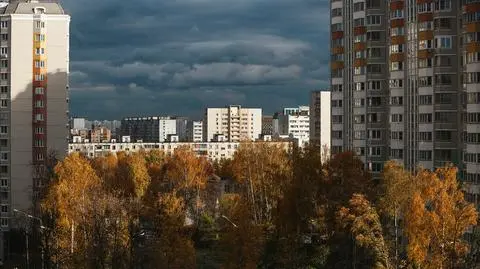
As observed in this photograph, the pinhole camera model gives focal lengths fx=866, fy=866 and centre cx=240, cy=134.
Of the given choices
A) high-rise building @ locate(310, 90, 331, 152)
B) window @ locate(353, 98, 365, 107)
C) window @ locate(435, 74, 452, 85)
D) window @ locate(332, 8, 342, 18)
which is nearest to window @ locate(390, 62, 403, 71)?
window @ locate(435, 74, 452, 85)

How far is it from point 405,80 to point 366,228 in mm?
21153

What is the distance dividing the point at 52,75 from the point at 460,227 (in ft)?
164

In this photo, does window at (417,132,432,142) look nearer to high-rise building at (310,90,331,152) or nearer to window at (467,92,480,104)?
window at (467,92,480,104)

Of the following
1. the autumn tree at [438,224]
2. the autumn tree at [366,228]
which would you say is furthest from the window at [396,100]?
the autumn tree at [438,224]

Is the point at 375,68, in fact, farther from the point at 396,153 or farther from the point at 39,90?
the point at 39,90

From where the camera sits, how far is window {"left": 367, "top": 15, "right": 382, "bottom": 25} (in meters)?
69.6

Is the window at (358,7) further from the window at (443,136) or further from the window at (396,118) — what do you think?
the window at (443,136)

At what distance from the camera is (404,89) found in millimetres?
65312

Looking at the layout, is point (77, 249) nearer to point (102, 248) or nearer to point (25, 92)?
point (102, 248)

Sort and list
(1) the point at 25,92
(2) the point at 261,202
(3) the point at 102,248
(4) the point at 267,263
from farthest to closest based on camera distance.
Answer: (1) the point at 25,92
(2) the point at 261,202
(4) the point at 267,263
(3) the point at 102,248

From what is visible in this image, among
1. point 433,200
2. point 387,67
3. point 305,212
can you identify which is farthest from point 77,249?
point 387,67

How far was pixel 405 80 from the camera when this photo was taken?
65250 mm

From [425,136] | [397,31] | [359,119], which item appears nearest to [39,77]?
[359,119]

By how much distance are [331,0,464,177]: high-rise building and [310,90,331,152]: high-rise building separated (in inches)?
1922
